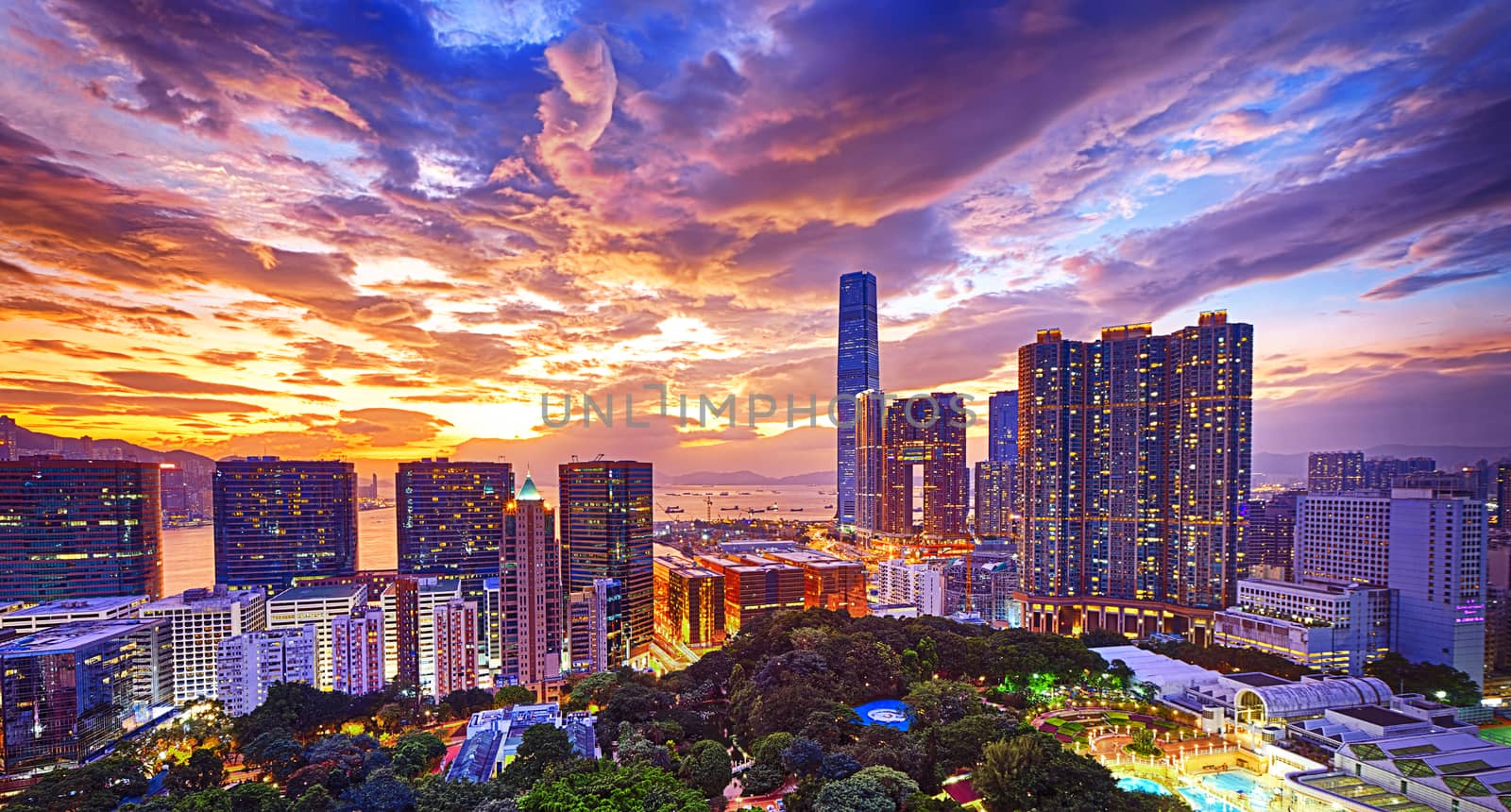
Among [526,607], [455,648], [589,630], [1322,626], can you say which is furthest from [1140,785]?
[455,648]

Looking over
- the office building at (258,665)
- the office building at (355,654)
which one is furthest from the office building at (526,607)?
the office building at (258,665)

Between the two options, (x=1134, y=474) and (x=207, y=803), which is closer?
(x=207, y=803)

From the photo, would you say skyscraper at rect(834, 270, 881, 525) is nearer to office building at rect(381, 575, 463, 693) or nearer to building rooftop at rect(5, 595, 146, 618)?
office building at rect(381, 575, 463, 693)

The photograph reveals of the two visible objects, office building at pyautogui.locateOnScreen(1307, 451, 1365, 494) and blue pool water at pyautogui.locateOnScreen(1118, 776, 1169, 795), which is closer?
blue pool water at pyautogui.locateOnScreen(1118, 776, 1169, 795)

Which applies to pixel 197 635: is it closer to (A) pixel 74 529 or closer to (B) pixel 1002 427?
(A) pixel 74 529

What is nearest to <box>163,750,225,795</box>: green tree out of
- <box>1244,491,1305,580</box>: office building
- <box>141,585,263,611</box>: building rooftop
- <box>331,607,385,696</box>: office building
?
<box>331,607,385,696</box>: office building

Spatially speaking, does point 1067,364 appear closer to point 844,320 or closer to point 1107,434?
point 1107,434

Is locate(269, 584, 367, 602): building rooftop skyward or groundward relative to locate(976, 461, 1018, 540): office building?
skyward
